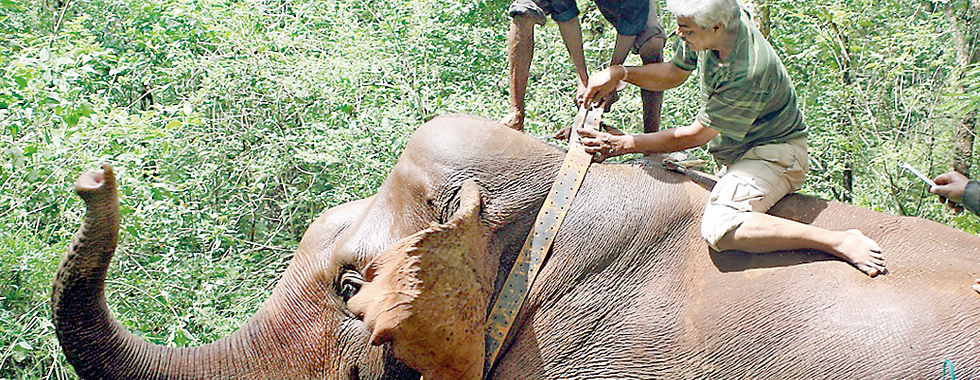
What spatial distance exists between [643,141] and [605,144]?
0.12 m

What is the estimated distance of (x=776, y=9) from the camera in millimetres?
7477

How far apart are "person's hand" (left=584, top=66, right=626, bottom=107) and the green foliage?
236cm

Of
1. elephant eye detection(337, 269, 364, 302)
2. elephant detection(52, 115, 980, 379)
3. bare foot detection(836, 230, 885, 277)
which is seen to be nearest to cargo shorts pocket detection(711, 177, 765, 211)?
elephant detection(52, 115, 980, 379)

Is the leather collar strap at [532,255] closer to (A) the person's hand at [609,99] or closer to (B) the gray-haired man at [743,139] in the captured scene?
(B) the gray-haired man at [743,139]

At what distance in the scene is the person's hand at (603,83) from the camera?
10.6ft

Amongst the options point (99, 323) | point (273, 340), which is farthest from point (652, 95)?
point (99, 323)

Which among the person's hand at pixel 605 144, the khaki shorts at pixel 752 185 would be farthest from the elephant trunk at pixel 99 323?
the khaki shorts at pixel 752 185

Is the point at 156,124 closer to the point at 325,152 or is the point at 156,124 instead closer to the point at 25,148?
the point at 325,152

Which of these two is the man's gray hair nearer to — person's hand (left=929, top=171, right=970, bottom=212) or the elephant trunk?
person's hand (left=929, top=171, right=970, bottom=212)

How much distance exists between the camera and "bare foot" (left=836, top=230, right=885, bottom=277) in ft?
8.59

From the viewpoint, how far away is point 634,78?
326 cm

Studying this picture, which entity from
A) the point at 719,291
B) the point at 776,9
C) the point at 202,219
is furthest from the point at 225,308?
the point at 776,9

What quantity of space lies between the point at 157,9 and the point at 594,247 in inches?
207

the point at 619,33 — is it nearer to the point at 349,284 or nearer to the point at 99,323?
the point at 349,284
